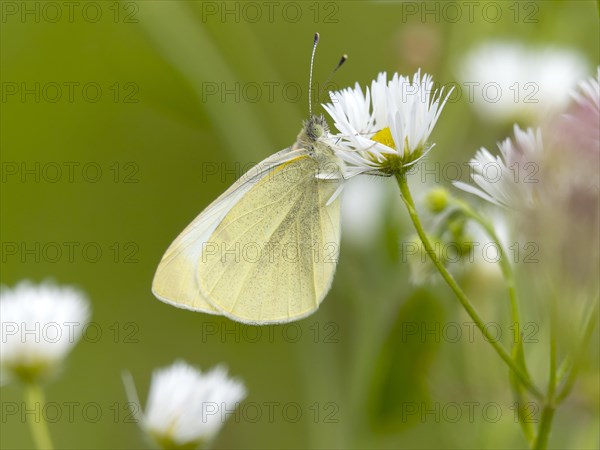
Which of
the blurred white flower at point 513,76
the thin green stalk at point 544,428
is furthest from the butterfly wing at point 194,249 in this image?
the thin green stalk at point 544,428

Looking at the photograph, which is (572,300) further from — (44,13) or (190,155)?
(44,13)

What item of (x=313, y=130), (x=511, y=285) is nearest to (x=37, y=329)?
(x=313, y=130)

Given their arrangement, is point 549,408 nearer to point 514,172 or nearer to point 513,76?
point 514,172

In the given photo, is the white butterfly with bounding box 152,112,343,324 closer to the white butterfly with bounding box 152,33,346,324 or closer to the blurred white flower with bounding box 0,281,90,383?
the white butterfly with bounding box 152,33,346,324

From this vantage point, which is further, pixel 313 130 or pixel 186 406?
pixel 313 130

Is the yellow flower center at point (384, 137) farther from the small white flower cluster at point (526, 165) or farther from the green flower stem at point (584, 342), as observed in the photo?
the green flower stem at point (584, 342)

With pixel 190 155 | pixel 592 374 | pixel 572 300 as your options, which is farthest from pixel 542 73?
pixel 190 155
